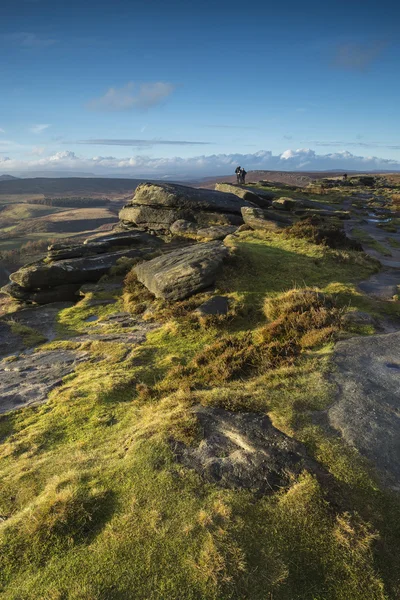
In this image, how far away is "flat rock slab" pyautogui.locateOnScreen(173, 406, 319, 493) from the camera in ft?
19.9

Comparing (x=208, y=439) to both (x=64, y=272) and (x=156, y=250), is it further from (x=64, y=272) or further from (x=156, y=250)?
(x=156, y=250)

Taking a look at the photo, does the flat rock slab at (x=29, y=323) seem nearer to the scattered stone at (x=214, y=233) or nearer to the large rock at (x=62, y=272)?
the large rock at (x=62, y=272)

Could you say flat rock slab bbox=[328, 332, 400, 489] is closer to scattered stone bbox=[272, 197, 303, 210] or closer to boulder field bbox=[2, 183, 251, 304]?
boulder field bbox=[2, 183, 251, 304]

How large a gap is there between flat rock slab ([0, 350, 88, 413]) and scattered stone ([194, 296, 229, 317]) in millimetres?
5192

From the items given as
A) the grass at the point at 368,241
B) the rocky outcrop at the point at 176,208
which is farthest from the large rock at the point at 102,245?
the grass at the point at 368,241

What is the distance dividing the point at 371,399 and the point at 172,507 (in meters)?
5.58

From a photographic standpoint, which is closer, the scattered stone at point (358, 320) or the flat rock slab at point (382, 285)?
the scattered stone at point (358, 320)

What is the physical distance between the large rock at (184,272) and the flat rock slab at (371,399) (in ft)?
26.3

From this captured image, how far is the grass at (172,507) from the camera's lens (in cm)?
451

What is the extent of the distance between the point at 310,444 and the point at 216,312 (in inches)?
322

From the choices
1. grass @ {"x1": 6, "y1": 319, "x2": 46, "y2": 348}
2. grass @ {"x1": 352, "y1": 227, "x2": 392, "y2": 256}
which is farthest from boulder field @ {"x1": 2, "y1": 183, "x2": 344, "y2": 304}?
grass @ {"x1": 352, "y1": 227, "x2": 392, "y2": 256}

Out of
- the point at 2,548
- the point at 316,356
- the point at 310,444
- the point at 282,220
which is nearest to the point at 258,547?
the point at 310,444

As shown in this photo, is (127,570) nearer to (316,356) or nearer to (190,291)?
(316,356)

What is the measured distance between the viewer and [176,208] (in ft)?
A: 108
